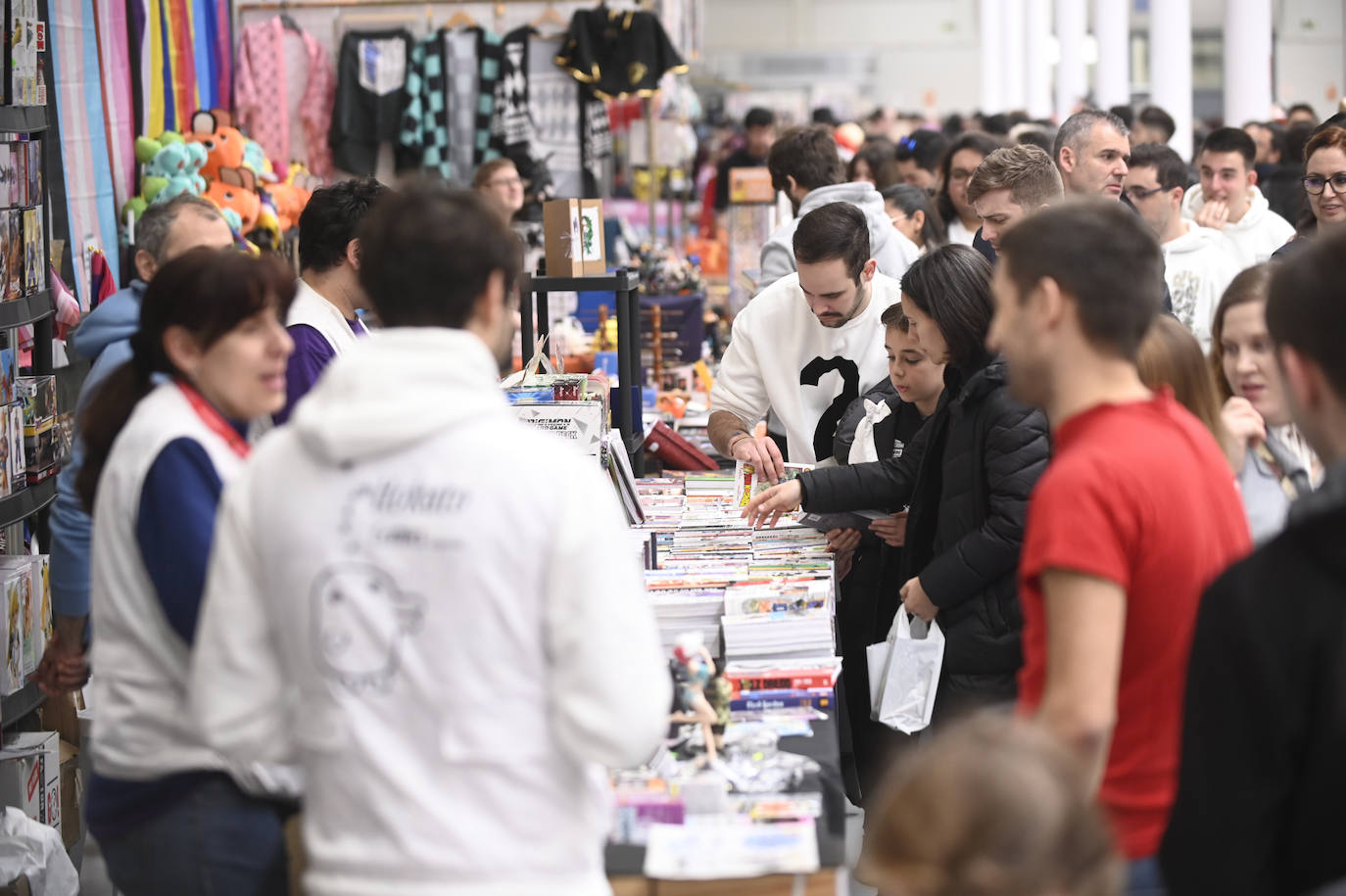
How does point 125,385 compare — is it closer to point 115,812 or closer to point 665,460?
point 115,812

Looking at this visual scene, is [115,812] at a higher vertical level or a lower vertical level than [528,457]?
lower

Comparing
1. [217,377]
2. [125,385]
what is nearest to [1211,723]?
[217,377]

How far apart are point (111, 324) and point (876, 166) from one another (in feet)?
18.0

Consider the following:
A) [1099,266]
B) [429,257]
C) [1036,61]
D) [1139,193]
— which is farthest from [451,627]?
[1036,61]

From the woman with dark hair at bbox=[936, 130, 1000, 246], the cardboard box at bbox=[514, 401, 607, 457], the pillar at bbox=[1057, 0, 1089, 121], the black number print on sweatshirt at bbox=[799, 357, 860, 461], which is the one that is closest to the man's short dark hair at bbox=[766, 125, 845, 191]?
the woman with dark hair at bbox=[936, 130, 1000, 246]

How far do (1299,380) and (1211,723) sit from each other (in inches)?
16.0

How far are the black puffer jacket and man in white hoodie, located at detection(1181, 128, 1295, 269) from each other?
3.69 metres

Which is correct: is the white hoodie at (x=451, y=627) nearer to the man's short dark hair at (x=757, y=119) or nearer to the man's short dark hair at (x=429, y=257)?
the man's short dark hair at (x=429, y=257)

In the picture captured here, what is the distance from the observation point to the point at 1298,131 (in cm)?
827

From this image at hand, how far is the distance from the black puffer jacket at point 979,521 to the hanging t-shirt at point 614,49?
6273mm

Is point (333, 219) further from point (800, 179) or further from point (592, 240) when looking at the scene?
point (800, 179)

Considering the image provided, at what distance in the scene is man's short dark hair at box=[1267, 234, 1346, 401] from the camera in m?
1.58

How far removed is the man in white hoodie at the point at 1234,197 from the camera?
21.1ft

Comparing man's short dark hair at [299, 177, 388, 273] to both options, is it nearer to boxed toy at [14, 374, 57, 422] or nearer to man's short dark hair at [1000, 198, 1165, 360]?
boxed toy at [14, 374, 57, 422]
